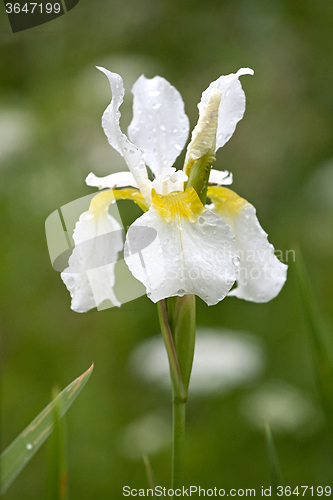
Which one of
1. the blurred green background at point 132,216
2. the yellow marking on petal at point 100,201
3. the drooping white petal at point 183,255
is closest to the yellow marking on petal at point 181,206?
the drooping white petal at point 183,255

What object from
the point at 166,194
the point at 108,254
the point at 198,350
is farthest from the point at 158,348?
the point at 166,194

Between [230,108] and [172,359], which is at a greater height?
[230,108]

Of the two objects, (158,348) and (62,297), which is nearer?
(158,348)

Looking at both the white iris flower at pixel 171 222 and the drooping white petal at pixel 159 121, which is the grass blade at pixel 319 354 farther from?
the drooping white petal at pixel 159 121

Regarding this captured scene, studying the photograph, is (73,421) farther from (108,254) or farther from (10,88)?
(10,88)

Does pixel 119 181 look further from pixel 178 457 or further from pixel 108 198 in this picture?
pixel 178 457

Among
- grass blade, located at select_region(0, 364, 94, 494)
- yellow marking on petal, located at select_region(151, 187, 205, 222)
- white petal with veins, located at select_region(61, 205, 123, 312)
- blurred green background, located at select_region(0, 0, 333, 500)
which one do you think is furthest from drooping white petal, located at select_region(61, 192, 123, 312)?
blurred green background, located at select_region(0, 0, 333, 500)

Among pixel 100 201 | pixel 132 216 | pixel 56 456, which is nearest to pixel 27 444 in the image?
pixel 56 456
